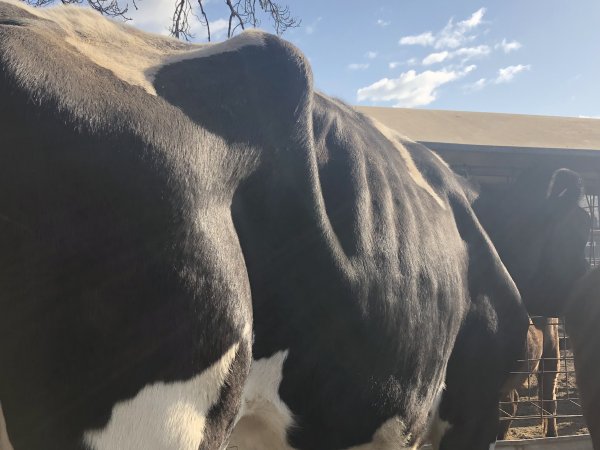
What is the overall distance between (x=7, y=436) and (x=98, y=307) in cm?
35

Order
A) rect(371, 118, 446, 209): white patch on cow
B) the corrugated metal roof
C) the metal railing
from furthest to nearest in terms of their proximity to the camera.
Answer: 1. the corrugated metal roof
2. the metal railing
3. rect(371, 118, 446, 209): white patch on cow

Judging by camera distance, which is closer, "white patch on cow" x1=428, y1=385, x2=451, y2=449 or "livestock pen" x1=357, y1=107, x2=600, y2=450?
"white patch on cow" x1=428, y1=385, x2=451, y2=449

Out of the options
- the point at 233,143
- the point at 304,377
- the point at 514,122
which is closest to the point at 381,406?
the point at 304,377

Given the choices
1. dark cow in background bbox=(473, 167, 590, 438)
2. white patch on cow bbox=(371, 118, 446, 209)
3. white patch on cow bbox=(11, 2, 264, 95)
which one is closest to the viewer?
white patch on cow bbox=(11, 2, 264, 95)

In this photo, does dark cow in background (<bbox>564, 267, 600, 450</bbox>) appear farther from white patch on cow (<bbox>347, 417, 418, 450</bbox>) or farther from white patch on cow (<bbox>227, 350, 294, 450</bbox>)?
white patch on cow (<bbox>227, 350, 294, 450</bbox>)

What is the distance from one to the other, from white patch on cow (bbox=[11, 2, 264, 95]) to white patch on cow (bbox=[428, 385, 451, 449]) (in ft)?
6.22

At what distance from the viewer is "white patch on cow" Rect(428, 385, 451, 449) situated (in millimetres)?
2638

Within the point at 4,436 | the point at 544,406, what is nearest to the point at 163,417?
the point at 4,436

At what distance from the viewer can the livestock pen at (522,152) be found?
6.60m

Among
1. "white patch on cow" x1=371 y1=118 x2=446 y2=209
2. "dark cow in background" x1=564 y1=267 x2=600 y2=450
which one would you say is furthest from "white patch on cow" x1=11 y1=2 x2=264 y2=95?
"dark cow in background" x1=564 y1=267 x2=600 y2=450

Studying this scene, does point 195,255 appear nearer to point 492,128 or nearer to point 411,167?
point 411,167

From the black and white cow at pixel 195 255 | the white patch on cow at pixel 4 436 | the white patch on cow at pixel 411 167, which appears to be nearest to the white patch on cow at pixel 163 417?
the black and white cow at pixel 195 255

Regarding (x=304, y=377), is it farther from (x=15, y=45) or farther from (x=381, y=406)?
(x=15, y=45)

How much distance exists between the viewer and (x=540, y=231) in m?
3.58
